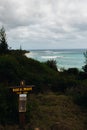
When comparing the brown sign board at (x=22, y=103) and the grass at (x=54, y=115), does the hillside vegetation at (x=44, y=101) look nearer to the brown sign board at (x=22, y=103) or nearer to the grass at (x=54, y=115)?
the grass at (x=54, y=115)

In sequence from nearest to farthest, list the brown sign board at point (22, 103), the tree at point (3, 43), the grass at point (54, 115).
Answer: the grass at point (54, 115) → the brown sign board at point (22, 103) → the tree at point (3, 43)

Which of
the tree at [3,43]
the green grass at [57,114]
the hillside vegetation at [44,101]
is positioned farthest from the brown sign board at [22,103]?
the tree at [3,43]

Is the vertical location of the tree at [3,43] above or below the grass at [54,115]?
above

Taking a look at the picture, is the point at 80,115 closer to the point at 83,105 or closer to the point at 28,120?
the point at 83,105

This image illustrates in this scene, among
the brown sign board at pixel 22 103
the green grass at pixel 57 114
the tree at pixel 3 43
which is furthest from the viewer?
the tree at pixel 3 43

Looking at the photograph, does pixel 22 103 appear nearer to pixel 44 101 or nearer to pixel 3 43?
pixel 44 101

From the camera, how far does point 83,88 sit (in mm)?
16016

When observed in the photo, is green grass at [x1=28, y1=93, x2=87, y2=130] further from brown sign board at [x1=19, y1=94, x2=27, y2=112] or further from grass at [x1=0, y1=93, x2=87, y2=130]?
brown sign board at [x1=19, y1=94, x2=27, y2=112]

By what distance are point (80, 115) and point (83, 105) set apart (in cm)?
108

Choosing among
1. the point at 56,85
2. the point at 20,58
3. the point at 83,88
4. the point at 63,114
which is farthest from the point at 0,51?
the point at 63,114

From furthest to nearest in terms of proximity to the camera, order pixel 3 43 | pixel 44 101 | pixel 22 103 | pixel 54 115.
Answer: pixel 3 43
pixel 44 101
pixel 54 115
pixel 22 103

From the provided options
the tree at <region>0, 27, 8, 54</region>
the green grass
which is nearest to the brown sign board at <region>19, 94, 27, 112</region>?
the green grass

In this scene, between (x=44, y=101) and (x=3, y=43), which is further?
(x=3, y=43)

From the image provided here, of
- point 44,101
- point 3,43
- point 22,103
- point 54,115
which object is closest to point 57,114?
point 54,115
